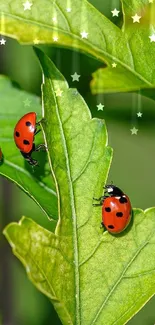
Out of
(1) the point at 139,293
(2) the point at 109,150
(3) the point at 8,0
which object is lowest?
(1) the point at 139,293

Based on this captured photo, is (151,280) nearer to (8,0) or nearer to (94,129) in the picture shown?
(94,129)

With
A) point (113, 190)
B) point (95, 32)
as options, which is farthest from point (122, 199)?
point (95, 32)

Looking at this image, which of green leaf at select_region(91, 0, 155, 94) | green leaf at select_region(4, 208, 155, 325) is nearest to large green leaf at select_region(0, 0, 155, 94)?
green leaf at select_region(91, 0, 155, 94)

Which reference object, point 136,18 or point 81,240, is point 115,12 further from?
point 81,240

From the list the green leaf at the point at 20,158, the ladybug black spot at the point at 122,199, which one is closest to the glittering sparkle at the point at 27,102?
the green leaf at the point at 20,158

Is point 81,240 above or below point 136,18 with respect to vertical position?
below

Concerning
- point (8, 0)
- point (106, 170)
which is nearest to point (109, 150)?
point (106, 170)

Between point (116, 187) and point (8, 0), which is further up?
point (8, 0)
